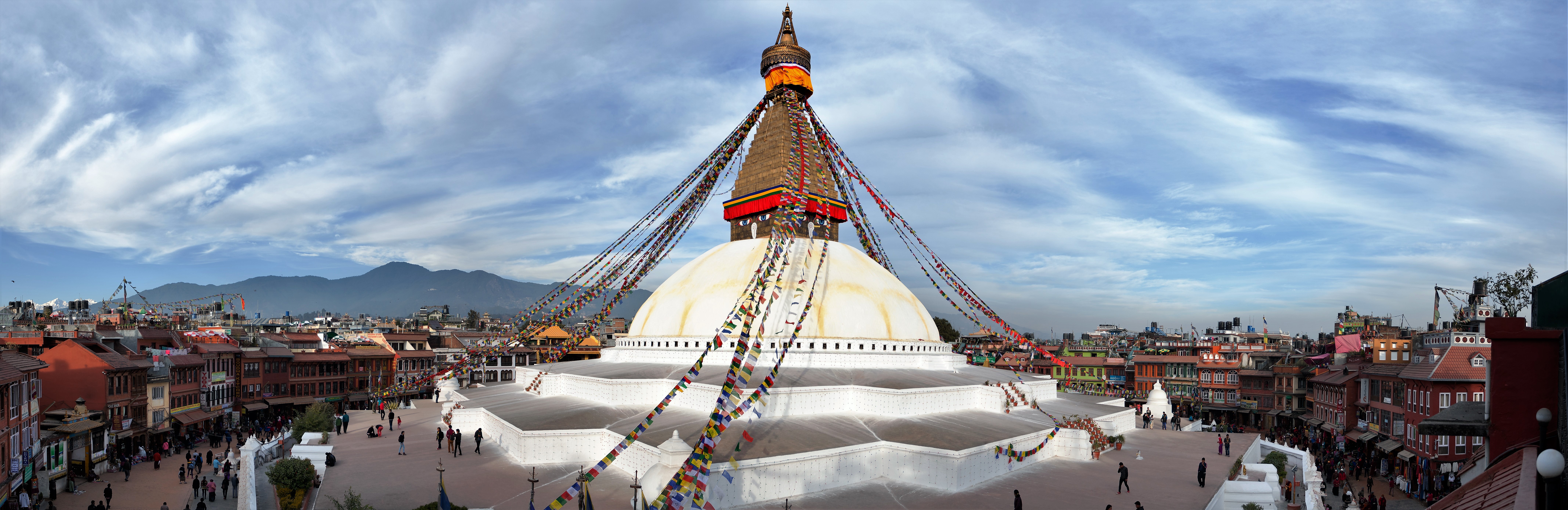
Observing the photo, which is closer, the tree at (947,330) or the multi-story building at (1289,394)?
the multi-story building at (1289,394)

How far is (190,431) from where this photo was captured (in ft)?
109

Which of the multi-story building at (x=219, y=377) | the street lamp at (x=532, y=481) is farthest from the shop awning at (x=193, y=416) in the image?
the street lamp at (x=532, y=481)

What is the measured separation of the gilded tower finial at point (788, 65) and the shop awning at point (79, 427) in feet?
78.1

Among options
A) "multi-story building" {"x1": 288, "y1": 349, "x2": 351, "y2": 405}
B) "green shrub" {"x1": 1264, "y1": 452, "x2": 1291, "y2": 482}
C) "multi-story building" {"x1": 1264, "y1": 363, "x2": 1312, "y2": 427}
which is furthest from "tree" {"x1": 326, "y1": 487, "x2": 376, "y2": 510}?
"multi-story building" {"x1": 1264, "y1": 363, "x2": 1312, "y2": 427}

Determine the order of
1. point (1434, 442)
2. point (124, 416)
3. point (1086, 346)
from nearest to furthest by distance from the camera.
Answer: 1. point (1434, 442)
2. point (124, 416)
3. point (1086, 346)

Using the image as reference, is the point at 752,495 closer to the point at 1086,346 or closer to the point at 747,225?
the point at 747,225

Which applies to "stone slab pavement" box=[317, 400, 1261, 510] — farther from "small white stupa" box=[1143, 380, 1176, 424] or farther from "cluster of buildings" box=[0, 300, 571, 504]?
"cluster of buildings" box=[0, 300, 571, 504]

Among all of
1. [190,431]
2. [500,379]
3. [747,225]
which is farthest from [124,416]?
[747,225]

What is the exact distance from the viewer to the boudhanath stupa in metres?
15.1

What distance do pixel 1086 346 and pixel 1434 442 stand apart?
4975cm

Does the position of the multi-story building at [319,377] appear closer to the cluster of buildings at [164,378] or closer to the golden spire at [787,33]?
the cluster of buildings at [164,378]

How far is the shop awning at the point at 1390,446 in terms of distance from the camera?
92.9ft

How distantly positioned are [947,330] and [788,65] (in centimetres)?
3791

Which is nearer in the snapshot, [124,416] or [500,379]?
A: [124,416]
